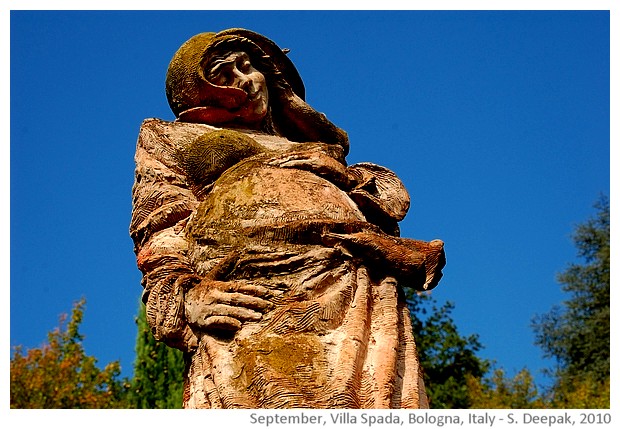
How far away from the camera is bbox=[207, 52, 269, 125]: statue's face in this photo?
276 inches

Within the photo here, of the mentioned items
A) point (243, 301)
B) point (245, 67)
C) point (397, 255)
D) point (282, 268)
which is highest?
point (245, 67)

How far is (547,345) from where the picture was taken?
1038 inches

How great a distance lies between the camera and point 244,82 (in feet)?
23.0

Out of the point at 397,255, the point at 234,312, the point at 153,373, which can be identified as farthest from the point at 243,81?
Result: the point at 153,373

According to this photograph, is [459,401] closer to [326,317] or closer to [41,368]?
[41,368]

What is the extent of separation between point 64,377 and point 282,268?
16.4 meters

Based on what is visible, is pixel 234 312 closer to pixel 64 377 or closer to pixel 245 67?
pixel 245 67

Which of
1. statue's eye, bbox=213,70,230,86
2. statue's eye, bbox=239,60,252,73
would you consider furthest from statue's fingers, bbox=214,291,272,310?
statue's eye, bbox=239,60,252,73

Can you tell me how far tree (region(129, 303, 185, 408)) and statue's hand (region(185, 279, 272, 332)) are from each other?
524 inches

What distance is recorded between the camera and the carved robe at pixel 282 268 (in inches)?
201

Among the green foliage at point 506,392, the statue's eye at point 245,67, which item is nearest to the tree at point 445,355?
the green foliage at point 506,392

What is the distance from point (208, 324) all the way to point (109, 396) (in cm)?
1676

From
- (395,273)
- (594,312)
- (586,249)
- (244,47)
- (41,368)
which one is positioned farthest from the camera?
(586,249)
